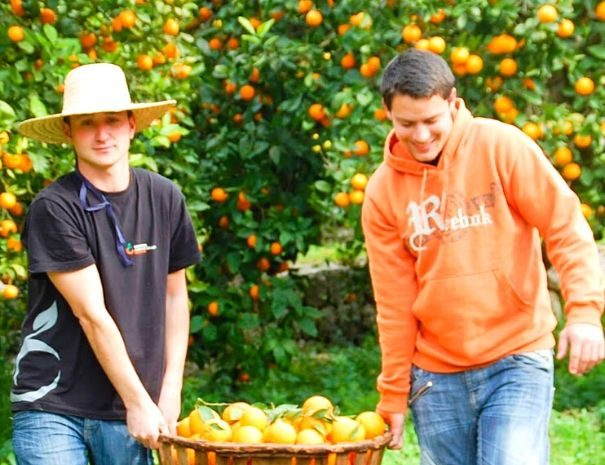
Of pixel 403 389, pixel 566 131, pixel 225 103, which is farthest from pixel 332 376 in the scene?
pixel 403 389

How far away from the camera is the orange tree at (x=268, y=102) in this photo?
5680 mm

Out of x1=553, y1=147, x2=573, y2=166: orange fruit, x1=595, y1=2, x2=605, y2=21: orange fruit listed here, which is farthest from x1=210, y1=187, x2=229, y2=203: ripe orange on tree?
x1=595, y1=2, x2=605, y2=21: orange fruit

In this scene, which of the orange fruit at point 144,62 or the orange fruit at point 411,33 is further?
the orange fruit at point 144,62

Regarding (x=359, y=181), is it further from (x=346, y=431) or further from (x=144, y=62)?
(x=346, y=431)

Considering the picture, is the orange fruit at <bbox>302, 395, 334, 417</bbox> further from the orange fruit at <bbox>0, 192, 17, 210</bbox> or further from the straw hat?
the orange fruit at <bbox>0, 192, 17, 210</bbox>

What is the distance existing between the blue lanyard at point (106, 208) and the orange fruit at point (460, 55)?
8.18 feet

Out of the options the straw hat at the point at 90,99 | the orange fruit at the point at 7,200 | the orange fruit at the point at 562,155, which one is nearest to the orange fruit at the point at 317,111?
the orange fruit at the point at 562,155

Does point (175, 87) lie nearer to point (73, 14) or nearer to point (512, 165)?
point (73, 14)

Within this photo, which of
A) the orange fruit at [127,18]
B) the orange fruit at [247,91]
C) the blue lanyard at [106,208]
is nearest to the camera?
the blue lanyard at [106,208]

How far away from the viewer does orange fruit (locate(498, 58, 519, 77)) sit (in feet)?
Answer: 18.9

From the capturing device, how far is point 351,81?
613cm

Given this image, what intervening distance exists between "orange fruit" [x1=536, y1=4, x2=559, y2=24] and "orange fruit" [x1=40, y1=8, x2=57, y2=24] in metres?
2.11

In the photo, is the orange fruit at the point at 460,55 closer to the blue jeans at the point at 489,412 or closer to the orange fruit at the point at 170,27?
the orange fruit at the point at 170,27

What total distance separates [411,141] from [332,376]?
4.00m
